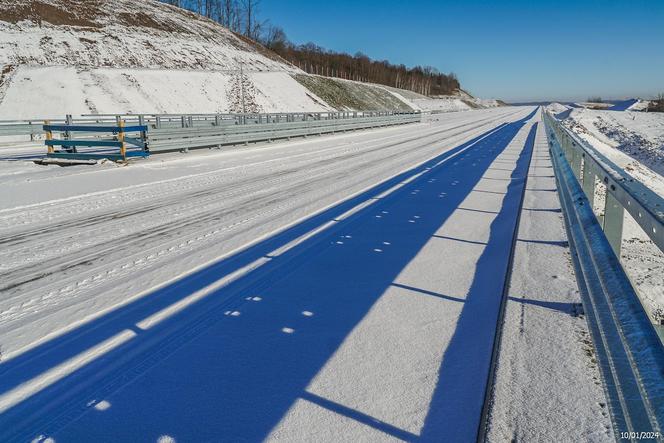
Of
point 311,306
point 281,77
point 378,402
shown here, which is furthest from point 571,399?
point 281,77

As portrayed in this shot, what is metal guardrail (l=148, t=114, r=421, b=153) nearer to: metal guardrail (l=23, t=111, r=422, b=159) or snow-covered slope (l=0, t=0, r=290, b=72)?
metal guardrail (l=23, t=111, r=422, b=159)

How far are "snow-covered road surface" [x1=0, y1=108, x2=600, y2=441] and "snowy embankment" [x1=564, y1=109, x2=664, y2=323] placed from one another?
1505 mm

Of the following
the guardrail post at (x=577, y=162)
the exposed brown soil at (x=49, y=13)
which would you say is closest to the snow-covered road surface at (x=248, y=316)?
the guardrail post at (x=577, y=162)

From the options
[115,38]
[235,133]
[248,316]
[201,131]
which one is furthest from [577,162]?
[115,38]

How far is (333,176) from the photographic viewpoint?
468 inches

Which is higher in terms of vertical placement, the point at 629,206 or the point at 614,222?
the point at 629,206

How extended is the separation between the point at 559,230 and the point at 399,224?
225 cm

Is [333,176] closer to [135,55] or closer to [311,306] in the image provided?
[311,306]

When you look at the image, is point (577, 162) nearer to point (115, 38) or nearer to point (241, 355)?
point (241, 355)

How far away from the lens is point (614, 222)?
13.1 ft

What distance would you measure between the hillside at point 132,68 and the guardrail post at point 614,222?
4197cm

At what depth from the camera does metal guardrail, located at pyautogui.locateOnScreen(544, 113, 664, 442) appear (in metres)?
2.07

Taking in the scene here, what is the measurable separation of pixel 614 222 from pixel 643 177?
12351mm

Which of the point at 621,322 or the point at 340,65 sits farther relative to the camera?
the point at 340,65
